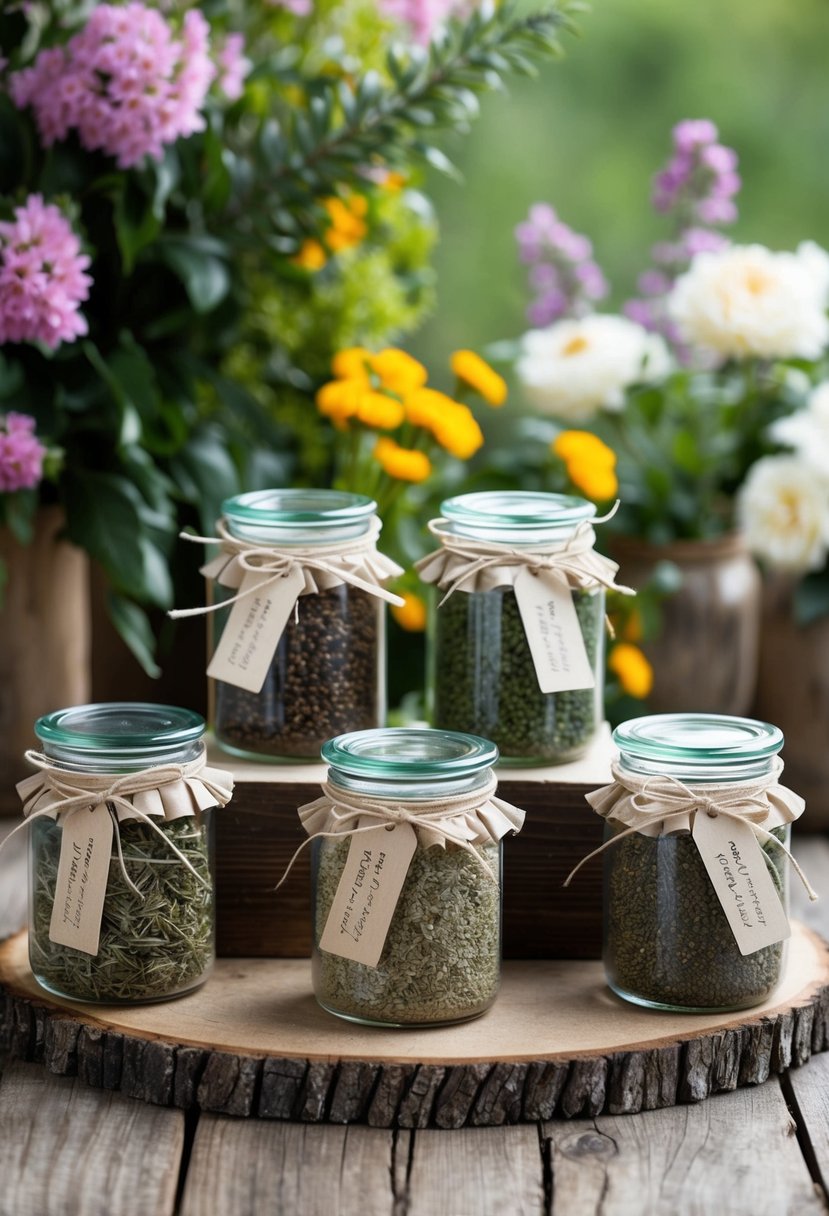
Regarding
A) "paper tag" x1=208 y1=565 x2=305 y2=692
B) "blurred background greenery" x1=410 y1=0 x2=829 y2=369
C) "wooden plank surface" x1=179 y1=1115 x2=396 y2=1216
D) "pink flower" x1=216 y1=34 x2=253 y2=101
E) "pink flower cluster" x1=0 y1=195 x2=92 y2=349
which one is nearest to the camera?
"wooden plank surface" x1=179 y1=1115 x2=396 y2=1216

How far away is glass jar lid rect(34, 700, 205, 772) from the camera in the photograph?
3.63 ft

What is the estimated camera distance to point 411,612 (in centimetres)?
173

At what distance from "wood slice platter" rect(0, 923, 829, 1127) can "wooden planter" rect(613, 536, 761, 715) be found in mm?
666

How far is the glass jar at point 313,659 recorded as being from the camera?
1222 millimetres

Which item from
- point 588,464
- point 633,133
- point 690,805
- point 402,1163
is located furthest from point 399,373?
point 633,133

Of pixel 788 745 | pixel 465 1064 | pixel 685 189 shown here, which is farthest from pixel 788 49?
pixel 465 1064

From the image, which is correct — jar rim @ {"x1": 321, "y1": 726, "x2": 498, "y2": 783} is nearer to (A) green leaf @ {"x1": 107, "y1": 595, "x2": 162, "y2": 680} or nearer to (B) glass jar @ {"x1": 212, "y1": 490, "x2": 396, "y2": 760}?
(B) glass jar @ {"x1": 212, "y1": 490, "x2": 396, "y2": 760}

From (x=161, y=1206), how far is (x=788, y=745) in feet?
3.33

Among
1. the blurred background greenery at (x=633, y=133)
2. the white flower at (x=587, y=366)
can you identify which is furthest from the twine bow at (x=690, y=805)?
the blurred background greenery at (x=633, y=133)

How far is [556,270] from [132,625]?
0.73m

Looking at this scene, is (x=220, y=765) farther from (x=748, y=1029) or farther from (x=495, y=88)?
(x=495, y=88)

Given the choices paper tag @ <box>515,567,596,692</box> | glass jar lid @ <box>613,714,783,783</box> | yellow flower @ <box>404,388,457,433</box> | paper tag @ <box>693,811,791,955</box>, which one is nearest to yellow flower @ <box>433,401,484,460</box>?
yellow flower @ <box>404,388,457,433</box>

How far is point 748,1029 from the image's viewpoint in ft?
3.67

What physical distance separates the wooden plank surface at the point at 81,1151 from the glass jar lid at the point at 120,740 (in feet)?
0.75
